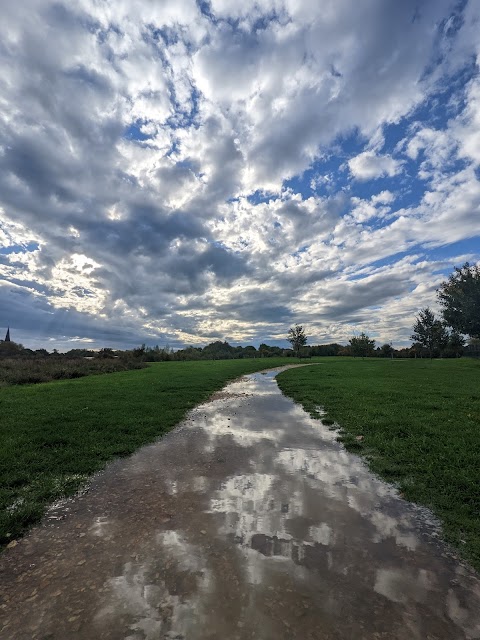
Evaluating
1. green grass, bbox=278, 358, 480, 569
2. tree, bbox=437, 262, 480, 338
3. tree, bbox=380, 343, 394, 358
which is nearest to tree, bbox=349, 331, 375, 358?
tree, bbox=380, 343, 394, 358

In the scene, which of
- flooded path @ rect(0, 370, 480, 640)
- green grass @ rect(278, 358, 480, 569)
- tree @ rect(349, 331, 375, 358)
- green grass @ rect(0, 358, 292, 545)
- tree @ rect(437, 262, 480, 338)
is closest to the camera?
flooded path @ rect(0, 370, 480, 640)

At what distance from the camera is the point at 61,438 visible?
31.6 ft

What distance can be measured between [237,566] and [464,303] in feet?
151

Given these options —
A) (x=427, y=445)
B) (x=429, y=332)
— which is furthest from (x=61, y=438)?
(x=429, y=332)

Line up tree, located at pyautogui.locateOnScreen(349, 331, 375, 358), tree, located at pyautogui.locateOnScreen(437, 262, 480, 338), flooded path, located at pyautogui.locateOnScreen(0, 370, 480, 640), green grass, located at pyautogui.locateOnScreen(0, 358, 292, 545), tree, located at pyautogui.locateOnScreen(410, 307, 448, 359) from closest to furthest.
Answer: flooded path, located at pyautogui.locateOnScreen(0, 370, 480, 640)
green grass, located at pyautogui.locateOnScreen(0, 358, 292, 545)
tree, located at pyautogui.locateOnScreen(437, 262, 480, 338)
tree, located at pyautogui.locateOnScreen(410, 307, 448, 359)
tree, located at pyautogui.locateOnScreen(349, 331, 375, 358)

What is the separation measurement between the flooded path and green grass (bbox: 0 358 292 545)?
57cm

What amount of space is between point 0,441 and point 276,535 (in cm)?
884

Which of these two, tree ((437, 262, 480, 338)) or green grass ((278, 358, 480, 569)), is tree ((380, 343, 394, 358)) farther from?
green grass ((278, 358, 480, 569))

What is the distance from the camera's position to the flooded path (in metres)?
3.25

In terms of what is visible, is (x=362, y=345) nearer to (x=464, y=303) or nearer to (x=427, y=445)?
(x=464, y=303)

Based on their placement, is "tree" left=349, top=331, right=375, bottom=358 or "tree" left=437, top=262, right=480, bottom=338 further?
"tree" left=349, top=331, right=375, bottom=358

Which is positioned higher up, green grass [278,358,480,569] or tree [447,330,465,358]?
tree [447,330,465,358]

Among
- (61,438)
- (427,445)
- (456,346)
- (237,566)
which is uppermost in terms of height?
(456,346)

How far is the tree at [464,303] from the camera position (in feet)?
129
